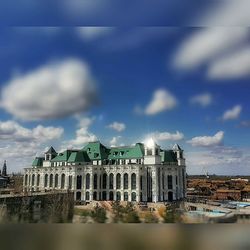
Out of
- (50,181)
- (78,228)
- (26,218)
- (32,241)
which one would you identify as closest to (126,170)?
(50,181)

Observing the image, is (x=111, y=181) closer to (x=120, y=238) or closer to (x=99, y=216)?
(x=99, y=216)

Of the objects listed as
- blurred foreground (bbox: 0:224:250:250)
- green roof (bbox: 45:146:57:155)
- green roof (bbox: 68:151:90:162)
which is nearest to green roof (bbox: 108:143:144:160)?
green roof (bbox: 68:151:90:162)

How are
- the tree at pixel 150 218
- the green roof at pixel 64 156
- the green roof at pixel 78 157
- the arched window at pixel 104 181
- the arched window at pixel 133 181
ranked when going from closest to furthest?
the tree at pixel 150 218 < the arched window at pixel 133 181 < the arched window at pixel 104 181 < the green roof at pixel 78 157 < the green roof at pixel 64 156

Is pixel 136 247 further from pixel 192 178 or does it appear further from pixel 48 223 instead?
pixel 192 178

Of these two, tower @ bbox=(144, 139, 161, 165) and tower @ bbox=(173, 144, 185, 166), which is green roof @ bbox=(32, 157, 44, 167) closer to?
tower @ bbox=(144, 139, 161, 165)

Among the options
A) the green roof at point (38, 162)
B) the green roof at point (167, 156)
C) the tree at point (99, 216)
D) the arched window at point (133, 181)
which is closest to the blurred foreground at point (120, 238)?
the tree at point (99, 216)

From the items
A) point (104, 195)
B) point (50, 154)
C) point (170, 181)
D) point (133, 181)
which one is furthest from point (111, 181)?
point (50, 154)

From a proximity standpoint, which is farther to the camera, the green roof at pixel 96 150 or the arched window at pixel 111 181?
the green roof at pixel 96 150

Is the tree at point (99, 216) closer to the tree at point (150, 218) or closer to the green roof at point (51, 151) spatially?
the tree at point (150, 218)
